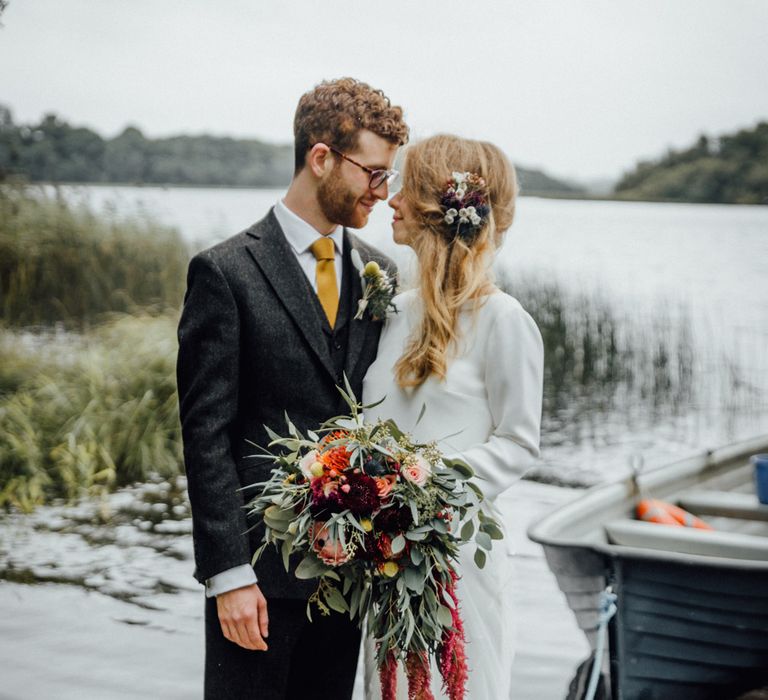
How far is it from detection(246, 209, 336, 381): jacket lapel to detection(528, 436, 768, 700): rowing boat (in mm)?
1626

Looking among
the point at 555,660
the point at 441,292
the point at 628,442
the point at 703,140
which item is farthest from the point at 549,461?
the point at 703,140

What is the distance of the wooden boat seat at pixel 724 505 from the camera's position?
490cm

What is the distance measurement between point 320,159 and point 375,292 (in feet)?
1.24

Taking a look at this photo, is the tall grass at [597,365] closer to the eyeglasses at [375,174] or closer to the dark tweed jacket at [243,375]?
the eyeglasses at [375,174]

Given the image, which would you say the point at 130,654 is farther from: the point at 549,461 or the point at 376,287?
the point at 549,461

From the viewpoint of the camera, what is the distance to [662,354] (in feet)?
40.8

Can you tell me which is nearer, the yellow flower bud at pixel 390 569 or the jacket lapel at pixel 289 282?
the yellow flower bud at pixel 390 569

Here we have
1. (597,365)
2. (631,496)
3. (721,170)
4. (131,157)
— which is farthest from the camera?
(721,170)

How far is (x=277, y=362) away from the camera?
2.45 metres

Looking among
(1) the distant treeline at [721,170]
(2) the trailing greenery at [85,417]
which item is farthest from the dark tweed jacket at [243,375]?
(1) the distant treeline at [721,170]

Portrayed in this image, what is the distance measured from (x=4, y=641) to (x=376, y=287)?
3157 millimetres

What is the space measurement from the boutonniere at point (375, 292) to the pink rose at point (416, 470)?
608 millimetres

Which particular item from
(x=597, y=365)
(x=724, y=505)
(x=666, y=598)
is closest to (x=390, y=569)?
(x=666, y=598)

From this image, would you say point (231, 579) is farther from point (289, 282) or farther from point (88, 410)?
point (88, 410)
